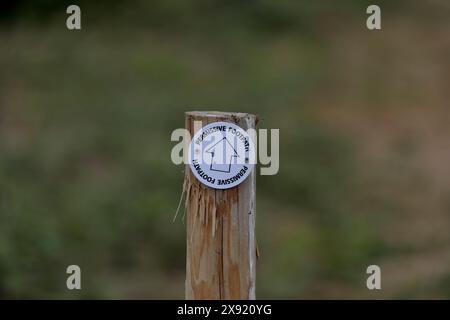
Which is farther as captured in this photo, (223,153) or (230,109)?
(230,109)

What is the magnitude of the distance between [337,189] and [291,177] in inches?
16.7

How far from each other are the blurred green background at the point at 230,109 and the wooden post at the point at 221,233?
9.21ft

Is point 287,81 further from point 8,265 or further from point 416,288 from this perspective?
point 8,265

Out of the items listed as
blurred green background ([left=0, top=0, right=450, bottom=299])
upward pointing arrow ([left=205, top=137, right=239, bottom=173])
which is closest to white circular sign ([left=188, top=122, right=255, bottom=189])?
upward pointing arrow ([left=205, top=137, right=239, bottom=173])

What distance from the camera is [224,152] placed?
8.64ft

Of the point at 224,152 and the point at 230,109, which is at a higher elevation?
the point at 230,109

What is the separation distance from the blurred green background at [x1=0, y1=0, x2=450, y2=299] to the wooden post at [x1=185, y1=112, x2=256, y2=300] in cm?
281

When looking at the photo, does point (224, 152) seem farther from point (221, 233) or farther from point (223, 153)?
point (221, 233)

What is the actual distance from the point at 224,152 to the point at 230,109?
5677 millimetres

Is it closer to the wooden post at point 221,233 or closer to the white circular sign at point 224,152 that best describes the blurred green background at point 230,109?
the wooden post at point 221,233

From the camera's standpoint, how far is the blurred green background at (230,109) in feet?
19.8

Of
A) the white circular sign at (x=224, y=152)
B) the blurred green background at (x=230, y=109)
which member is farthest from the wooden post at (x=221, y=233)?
the blurred green background at (x=230, y=109)

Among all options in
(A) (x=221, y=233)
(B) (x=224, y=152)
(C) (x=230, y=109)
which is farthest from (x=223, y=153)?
(C) (x=230, y=109)

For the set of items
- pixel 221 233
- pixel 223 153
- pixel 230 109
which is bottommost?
pixel 221 233
